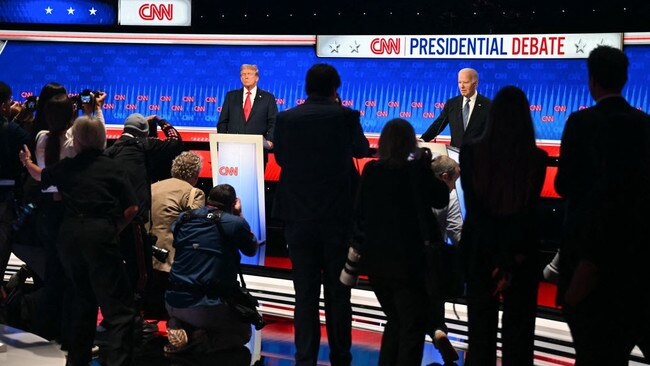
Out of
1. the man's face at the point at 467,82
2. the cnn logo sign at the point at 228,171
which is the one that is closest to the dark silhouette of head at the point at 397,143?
the cnn logo sign at the point at 228,171

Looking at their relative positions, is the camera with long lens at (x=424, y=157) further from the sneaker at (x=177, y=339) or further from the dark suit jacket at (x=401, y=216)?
the sneaker at (x=177, y=339)

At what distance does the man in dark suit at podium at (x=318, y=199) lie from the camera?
4.65m

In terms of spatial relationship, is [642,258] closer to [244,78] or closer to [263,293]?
[263,293]

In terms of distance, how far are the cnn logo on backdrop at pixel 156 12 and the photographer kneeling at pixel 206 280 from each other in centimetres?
533

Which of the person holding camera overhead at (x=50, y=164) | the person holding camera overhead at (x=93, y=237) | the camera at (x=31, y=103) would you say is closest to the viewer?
the person holding camera overhead at (x=93, y=237)

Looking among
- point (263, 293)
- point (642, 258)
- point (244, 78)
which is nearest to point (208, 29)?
point (244, 78)

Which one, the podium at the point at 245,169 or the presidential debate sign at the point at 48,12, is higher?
the presidential debate sign at the point at 48,12

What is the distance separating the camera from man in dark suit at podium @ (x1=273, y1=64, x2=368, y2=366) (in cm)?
465

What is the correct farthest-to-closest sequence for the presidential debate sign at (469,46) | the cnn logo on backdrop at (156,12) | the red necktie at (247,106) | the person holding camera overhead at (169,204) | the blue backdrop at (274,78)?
the cnn logo on backdrop at (156,12), the blue backdrop at (274,78), the presidential debate sign at (469,46), the red necktie at (247,106), the person holding camera overhead at (169,204)

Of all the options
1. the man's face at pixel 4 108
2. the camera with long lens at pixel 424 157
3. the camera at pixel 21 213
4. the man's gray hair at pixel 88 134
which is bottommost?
the camera at pixel 21 213

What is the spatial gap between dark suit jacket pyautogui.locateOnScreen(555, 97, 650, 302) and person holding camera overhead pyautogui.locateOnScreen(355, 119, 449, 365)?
75cm

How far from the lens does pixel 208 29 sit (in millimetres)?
10242

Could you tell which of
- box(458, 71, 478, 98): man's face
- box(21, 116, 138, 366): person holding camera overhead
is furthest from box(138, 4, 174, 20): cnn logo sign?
box(21, 116, 138, 366): person holding camera overhead

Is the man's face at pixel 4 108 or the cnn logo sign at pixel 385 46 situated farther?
the cnn logo sign at pixel 385 46
